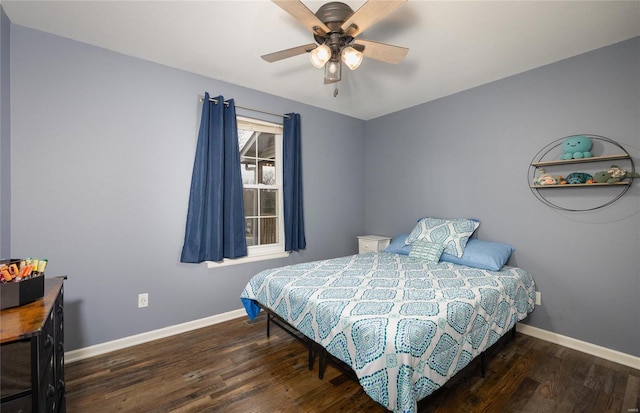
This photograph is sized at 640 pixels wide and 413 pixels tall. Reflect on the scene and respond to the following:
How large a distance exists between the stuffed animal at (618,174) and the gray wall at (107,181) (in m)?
3.41

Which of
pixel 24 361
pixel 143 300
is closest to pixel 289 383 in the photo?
pixel 24 361

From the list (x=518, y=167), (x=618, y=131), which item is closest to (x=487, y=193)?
(x=518, y=167)

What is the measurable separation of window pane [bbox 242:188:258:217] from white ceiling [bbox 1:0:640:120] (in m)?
1.24

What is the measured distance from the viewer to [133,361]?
2176 millimetres

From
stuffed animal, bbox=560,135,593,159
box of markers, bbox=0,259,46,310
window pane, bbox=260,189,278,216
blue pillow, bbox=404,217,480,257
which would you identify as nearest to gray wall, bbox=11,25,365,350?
window pane, bbox=260,189,278,216

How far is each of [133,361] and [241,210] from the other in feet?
5.15

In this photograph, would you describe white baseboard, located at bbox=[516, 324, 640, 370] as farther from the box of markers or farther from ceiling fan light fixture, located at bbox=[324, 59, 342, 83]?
the box of markers

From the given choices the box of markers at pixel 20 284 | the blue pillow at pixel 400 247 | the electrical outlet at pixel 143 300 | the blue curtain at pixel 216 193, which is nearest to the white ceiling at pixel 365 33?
the blue curtain at pixel 216 193

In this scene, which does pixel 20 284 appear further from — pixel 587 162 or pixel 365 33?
pixel 587 162

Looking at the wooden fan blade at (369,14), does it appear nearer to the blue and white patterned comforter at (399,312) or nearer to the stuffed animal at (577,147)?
the blue and white patterned comforter at (399,312)

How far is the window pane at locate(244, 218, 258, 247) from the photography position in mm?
3248

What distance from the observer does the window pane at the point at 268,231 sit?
337 cm

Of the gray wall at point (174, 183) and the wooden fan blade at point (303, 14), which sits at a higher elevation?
the wooden fan blade at point (303, 14)

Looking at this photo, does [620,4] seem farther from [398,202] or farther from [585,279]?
[398,202]
